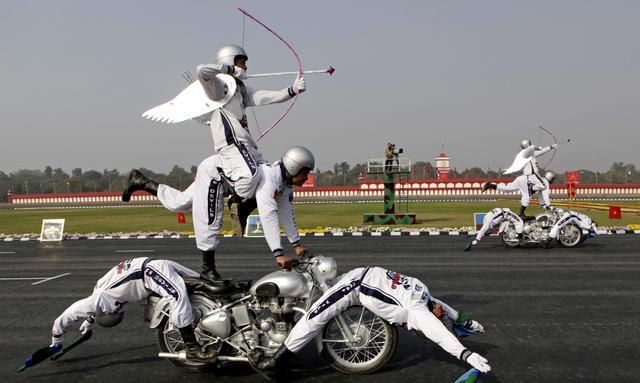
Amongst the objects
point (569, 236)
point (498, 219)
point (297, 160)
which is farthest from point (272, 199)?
point (569, 236)

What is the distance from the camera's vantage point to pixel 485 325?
626cm

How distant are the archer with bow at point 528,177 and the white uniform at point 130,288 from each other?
11092 millimetres

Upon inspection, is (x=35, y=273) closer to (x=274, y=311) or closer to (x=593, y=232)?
(x=274, y=311)

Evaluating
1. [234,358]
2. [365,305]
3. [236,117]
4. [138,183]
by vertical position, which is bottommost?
[234,358]

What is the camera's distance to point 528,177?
47.8ft

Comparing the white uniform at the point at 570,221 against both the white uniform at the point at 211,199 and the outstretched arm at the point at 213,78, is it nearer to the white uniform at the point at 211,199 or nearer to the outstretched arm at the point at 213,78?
the white uniform at the point at 211,199

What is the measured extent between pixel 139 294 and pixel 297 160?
1.91 metres

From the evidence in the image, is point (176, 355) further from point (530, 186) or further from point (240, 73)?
point (530, 186)

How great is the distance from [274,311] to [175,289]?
89 centimetres

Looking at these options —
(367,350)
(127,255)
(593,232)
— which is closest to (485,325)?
(367,350)

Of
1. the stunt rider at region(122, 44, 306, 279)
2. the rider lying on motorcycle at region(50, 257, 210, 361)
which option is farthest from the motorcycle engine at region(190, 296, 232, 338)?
the stunt rider at region(122, 44, 306, 279)

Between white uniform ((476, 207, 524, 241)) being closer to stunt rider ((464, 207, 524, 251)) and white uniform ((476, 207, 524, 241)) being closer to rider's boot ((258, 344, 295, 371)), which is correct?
stunt rider ((464, 207, 524, 251))

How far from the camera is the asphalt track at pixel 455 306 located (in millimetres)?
4781

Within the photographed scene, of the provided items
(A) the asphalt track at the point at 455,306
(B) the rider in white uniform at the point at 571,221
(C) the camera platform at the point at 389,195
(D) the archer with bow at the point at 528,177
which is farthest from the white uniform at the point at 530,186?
(C) the camera platform at the point at 389,195
